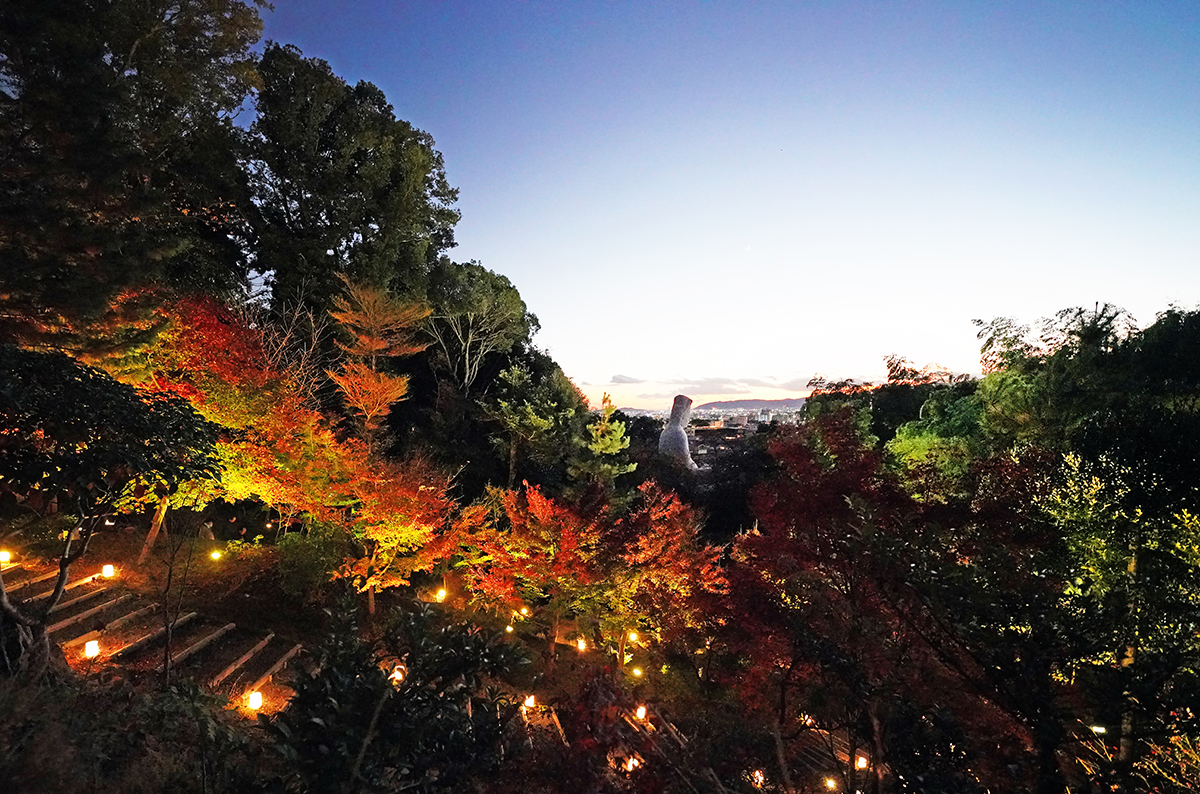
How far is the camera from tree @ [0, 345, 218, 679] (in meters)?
4.36

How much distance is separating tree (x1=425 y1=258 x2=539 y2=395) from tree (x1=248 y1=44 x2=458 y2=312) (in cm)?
247

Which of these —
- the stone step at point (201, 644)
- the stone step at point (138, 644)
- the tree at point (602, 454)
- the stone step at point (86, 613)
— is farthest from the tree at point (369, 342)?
the tree at point (602, 454)

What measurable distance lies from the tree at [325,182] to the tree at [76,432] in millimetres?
12723

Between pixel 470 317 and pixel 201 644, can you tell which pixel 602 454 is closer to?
pixel 470 317

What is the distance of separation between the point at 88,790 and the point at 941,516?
434 inches

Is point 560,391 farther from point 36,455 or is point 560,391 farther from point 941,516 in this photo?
point 36,455

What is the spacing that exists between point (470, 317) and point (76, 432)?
17345 millimetres

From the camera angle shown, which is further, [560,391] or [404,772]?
[560,391]

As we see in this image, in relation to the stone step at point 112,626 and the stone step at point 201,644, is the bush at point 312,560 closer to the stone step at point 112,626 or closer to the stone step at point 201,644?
the stone step at point 201,644

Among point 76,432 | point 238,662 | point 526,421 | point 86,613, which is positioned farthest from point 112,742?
point 526,421

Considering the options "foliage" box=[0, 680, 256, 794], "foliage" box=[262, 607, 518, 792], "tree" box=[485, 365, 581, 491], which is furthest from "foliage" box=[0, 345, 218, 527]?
"tree" box=[485, 365, 581, 491]

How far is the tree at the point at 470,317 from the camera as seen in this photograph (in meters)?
20.7

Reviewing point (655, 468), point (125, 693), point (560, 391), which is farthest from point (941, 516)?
point (655, 468)

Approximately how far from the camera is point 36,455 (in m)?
4.51
